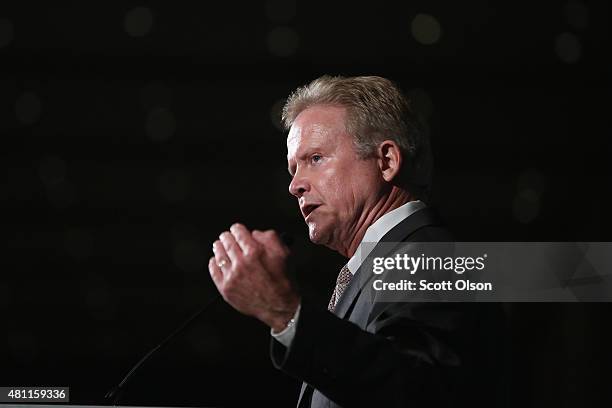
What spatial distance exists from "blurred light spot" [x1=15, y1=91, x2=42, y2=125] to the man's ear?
213cm

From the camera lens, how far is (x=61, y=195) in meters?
3.05

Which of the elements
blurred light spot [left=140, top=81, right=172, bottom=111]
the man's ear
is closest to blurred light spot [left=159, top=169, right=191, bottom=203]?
blurred light spot [left=140, top=81, right=172, bottom=111]

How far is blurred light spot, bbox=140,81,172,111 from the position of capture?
9.98ft

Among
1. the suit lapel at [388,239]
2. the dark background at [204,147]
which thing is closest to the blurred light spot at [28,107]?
the dark background at [204,147]

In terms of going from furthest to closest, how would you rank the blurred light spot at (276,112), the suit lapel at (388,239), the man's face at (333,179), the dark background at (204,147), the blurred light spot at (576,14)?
the blurred light spot at (276,112)
the dark background at (204,147)
the blurred light spot at (576,14)
the man's face at (333,179)
the suit lapel at (388,239)

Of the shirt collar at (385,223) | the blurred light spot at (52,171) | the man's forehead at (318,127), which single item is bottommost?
the shirt collar at (385,223)

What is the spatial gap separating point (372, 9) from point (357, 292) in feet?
6.54

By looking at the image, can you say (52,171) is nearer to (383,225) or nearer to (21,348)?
(21,348)

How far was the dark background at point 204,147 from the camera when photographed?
117 inches

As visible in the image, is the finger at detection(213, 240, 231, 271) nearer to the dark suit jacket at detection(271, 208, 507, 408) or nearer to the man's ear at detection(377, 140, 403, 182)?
the dark suit jacket at detection(271, 208, 507, 408)

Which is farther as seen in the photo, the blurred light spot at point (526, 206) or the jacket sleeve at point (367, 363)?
the blurred light spot at point (526, 206)

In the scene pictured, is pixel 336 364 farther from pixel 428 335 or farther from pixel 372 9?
pixel 372 9

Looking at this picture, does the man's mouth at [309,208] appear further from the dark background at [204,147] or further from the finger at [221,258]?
the dark background at [204,147]

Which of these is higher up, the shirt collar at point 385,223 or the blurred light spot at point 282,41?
the blurred light spot at point 282,41
